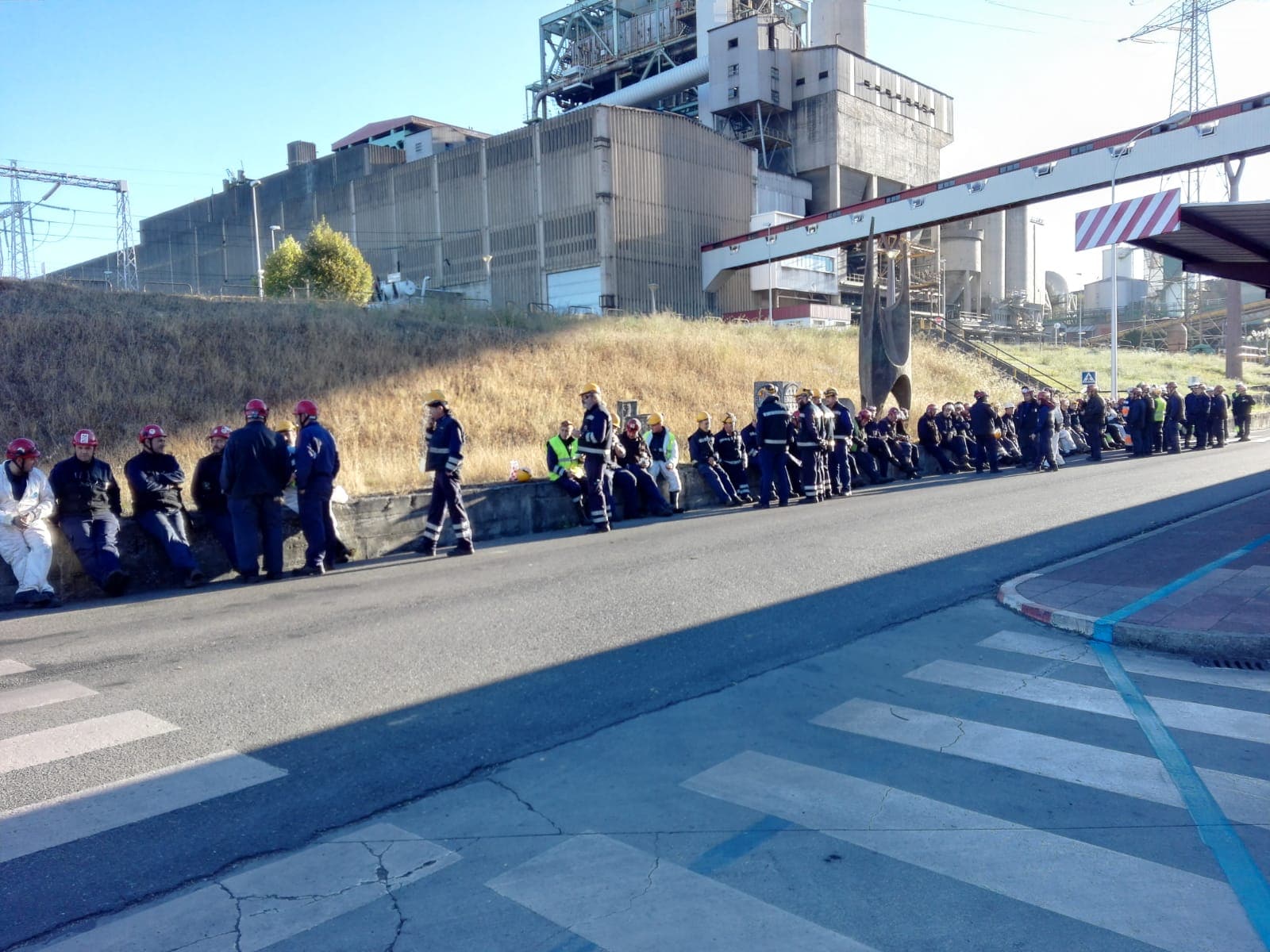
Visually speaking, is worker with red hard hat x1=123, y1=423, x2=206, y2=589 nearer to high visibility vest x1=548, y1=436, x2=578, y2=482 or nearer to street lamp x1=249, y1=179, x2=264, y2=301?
high visibility vest x1=548, y1=436, x2=578, y2=482

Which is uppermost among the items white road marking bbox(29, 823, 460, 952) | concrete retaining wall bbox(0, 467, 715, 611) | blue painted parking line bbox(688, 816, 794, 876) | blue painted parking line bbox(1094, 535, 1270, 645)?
concrete retaining wall bbox(0, 467, 715, 611)

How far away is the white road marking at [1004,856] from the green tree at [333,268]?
1480 inches

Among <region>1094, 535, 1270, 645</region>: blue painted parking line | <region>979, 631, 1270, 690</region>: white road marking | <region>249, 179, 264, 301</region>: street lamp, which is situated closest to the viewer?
<region>979, 631, 1270, 690</region>: white road marking

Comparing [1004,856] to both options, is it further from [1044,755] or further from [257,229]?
[257,229]

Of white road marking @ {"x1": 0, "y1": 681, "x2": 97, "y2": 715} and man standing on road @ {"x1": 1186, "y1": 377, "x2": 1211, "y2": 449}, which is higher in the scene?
man standing on road @ {"x1": 1186, "y1": 377, "x2": 1211, "y2": 449}

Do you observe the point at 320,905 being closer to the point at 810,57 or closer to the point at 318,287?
the point at 318,287

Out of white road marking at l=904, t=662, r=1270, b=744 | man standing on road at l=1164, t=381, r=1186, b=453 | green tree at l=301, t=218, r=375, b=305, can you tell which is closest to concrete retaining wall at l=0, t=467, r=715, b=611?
white road marking at l=904, t=662, r=1270, b=744

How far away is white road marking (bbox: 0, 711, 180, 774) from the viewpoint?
201 inches

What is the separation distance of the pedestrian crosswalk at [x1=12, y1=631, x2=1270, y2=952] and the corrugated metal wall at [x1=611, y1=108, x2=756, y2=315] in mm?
43727

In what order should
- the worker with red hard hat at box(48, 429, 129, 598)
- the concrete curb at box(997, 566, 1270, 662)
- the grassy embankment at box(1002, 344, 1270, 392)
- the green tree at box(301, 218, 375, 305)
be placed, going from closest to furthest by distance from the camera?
1. the concrete curb at box(997, 566, 1270, 662)
2. the worker with red hard hat at box(48, 429, 129, 598)
3. the green tree at box(301, 218, 375, 305)
4. the grassy embankment at box(1002, 344, 1270, 392)

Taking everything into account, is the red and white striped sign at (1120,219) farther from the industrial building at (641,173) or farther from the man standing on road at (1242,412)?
the industrial building at (641,173)

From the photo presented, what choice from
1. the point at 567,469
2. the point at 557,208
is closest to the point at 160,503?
the point at 567,469

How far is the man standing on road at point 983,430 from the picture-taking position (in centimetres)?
2273

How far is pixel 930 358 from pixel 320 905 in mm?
43303
